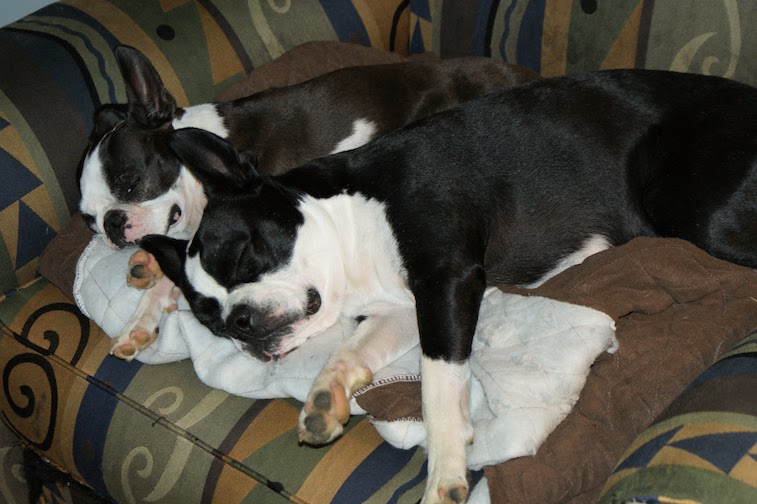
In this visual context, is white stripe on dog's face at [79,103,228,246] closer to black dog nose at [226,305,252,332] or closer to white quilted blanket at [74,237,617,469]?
white quilted blanket at [74,237,617,469]

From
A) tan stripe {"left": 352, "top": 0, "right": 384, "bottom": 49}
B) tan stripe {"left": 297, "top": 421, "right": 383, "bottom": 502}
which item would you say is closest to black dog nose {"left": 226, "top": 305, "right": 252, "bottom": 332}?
tan stripe {"left": 297, "top": 421, "right": 383, "bottom": 502}

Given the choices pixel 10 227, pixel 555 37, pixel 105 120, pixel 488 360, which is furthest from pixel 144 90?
pixel 488 360

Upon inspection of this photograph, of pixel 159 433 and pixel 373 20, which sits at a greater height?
pixel 373 20

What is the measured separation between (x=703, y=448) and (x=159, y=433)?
5.10ft

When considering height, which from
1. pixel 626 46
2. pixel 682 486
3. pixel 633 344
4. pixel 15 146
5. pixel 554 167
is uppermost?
pixel 15 146

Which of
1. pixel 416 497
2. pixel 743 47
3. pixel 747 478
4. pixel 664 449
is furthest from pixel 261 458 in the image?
pixel 743 47

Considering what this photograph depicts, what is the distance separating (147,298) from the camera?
113 inches

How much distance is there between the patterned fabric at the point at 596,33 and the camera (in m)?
3.01

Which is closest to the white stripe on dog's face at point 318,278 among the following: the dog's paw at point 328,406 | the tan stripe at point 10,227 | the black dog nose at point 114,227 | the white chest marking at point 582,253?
the dog's paw at point 328,406

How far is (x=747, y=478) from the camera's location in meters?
1.73

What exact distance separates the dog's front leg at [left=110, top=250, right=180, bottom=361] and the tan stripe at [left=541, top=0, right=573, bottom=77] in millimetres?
1782

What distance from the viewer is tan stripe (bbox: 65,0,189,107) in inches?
134

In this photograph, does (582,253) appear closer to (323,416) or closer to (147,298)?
(323,416)

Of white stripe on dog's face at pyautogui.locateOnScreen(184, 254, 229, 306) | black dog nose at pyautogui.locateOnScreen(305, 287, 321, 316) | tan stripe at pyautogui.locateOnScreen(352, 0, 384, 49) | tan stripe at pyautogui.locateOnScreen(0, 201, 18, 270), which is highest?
tan stripe at pyautogui.locateOnScreen(352, 0, 384, 49)
